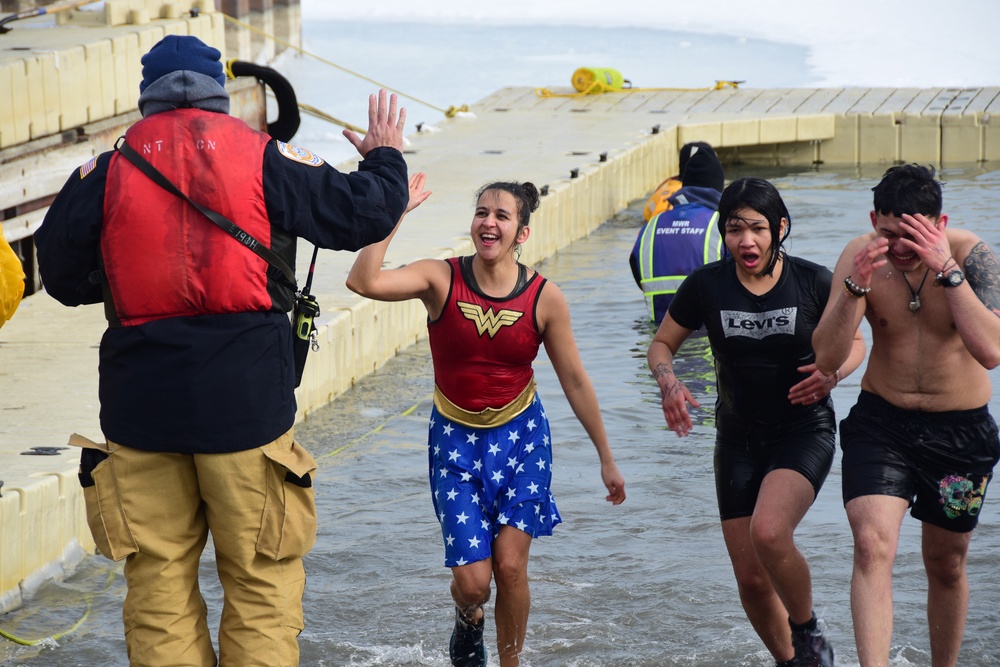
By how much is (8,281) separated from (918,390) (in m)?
2.89

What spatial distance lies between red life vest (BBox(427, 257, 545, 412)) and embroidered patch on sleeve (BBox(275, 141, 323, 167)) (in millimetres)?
1048

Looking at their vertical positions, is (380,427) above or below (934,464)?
below

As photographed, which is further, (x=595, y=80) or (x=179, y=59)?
(x=595, y=80)

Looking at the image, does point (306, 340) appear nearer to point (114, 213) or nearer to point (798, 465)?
point (114, 213)

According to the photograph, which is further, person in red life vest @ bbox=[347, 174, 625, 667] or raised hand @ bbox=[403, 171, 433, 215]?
person in red life vest @ bbox=[347, 174, 625, 667]

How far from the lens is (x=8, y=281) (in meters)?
4.11

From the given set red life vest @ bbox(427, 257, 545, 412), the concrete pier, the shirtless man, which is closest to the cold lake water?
the concrete pier

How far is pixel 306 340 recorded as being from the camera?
3918mm

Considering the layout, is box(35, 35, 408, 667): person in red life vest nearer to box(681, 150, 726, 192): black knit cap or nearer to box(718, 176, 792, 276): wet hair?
box(718, 176, 792, 276): wet hair

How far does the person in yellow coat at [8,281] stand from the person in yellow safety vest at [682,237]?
5404 mm

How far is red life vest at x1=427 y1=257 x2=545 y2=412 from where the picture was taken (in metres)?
4.64

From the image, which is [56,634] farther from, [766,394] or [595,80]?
[595,80]

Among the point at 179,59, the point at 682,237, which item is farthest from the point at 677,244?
the point at 179,59

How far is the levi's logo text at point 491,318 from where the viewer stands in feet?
15.2
